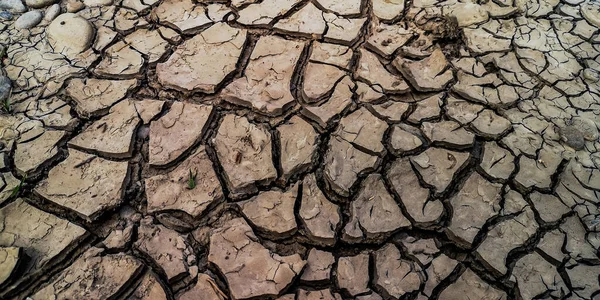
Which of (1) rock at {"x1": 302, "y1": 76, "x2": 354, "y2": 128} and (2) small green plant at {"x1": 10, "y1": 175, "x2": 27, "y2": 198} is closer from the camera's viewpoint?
(2) small green plant at {"x1": 10, "y1": 175, "x2": 27, "y2": 198}

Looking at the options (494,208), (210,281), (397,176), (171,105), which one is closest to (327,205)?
(397,176)

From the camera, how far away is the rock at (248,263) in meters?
1.70

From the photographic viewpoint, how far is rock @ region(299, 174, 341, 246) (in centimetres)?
182

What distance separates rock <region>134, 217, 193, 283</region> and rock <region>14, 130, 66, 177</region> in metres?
0.54

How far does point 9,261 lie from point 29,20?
1489 mm

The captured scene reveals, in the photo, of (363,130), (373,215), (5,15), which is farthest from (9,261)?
(5,15)

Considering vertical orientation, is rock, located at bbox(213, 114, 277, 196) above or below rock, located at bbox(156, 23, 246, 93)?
below

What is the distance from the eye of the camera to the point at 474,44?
245 centimetres

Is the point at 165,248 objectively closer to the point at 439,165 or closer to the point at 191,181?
the point at 191,181

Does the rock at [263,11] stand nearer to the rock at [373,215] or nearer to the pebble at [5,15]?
the rock at [373,215]

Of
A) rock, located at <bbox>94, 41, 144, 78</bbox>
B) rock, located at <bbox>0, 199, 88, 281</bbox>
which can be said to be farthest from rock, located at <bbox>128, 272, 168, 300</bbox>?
rock, located at <bbox>94, 41, 144, 78</bbox>

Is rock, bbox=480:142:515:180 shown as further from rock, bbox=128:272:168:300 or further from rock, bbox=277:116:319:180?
rock, bbox=128:272:168:300

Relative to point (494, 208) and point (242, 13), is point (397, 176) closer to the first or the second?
point (494, 208)

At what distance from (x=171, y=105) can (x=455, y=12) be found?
158 centimetres
